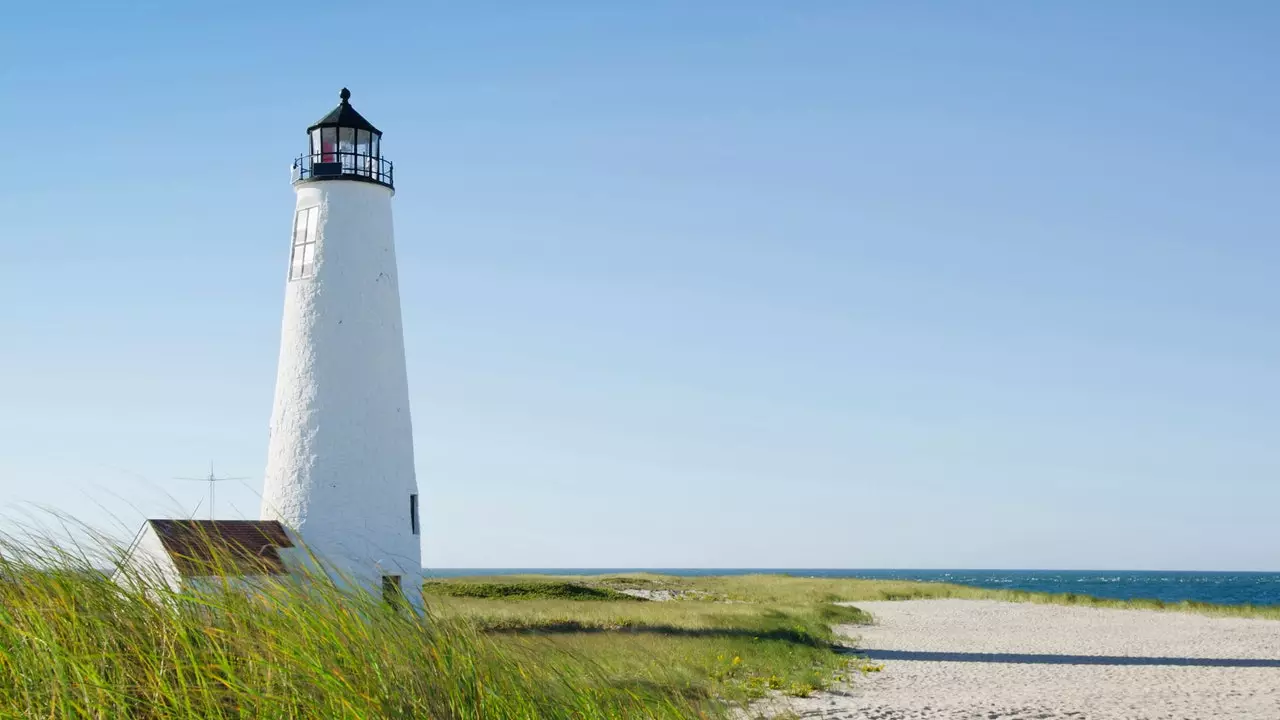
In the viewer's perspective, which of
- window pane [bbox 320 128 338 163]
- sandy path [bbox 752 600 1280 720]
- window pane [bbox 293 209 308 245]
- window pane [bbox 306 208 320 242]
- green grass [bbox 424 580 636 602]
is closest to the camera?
sandy path [bbox 752 600 1280 720]

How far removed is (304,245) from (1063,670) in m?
19.0

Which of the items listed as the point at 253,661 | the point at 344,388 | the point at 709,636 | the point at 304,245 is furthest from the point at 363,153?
the point at 253,661

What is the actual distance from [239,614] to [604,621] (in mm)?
24132

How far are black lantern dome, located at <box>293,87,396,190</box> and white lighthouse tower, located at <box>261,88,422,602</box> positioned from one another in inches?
1.3

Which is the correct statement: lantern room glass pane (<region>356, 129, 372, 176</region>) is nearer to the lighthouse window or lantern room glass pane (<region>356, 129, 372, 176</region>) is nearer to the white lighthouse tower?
the white lighthouse tower

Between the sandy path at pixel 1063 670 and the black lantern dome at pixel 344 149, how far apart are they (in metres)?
14.2

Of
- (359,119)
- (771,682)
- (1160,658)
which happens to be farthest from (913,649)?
(359,119)

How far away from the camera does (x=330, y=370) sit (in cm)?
2217

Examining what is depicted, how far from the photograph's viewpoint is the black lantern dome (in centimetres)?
2338

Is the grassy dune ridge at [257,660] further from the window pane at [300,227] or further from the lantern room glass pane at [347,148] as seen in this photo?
the lantern room glass pane at [347,148]

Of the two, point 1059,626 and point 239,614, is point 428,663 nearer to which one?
point 239,614

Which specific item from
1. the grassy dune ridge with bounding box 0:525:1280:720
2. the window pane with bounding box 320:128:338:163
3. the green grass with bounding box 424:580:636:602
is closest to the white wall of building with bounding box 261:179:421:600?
the window pane with bounding box 320:128:338:163

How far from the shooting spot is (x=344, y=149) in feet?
77.6

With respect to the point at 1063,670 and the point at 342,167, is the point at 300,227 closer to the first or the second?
the point at 342,167
